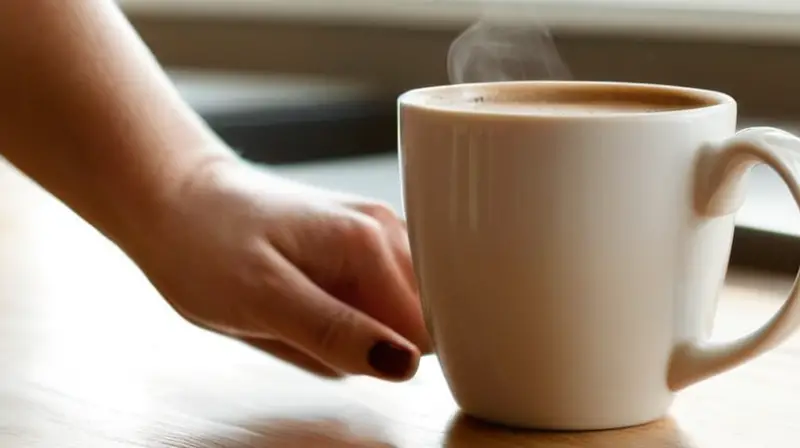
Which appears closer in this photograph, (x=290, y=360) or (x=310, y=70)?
(x=290, y=360)

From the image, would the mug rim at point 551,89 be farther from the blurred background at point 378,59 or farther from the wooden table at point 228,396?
the blurred background at point 378,59

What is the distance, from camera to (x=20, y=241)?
2.71 ft

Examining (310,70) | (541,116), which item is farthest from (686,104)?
(310,70)

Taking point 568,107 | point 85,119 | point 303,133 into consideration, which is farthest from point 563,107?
point 303,133

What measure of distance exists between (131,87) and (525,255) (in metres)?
0.23

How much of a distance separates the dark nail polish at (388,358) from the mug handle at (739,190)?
0.37ft

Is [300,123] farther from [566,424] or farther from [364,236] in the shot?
[566,424]

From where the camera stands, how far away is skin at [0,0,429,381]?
523mm

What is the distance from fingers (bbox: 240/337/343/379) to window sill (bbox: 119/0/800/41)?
1.86 ft

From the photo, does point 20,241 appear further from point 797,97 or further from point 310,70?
point 310,70

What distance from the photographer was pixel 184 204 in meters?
0.54

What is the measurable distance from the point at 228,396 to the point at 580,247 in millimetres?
178

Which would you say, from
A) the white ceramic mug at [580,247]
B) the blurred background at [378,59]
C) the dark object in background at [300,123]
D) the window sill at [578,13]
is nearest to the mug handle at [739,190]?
the white ceramic mug at [580,247]

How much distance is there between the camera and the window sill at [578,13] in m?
1.23
